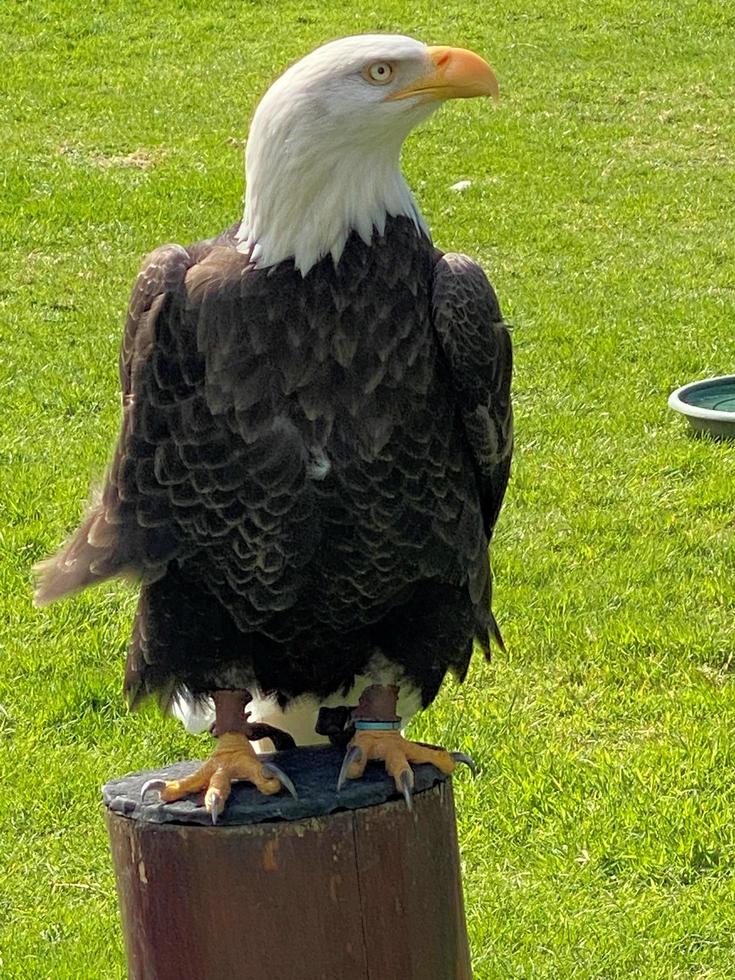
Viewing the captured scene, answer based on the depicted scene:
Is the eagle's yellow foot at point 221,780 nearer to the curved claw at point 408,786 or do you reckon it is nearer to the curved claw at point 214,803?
the curved claw at point 214,803

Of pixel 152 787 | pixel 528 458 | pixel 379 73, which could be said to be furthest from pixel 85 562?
pixel 528 458

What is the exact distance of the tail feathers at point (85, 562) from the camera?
3.39 m

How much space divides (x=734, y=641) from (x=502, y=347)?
2730 mm

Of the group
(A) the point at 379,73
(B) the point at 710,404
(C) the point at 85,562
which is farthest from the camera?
(B) the point at 710,404

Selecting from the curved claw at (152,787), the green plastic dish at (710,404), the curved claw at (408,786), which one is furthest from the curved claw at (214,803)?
the green plastic dish at (710,404)

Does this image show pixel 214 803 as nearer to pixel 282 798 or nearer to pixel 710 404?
pixel 282 798

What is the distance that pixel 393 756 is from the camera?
10.4 feet

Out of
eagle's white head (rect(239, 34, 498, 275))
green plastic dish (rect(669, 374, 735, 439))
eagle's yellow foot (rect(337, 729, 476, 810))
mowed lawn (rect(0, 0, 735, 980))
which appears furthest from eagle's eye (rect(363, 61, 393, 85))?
green plastic dish (rect(669, 374, 735, 439))

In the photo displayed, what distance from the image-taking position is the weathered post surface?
107 inches

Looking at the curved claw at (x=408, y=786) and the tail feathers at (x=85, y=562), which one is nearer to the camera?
the curved claw at (x=408, y=786)

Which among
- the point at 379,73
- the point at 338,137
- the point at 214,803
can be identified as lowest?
the point at 214,803

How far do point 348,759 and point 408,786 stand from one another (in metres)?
0.19

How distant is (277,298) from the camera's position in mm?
3154

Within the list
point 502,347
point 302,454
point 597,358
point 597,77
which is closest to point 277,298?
point 302,454
